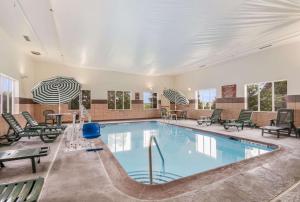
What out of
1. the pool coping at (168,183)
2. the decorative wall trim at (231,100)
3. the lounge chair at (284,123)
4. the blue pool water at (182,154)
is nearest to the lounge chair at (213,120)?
the decorative wall trim at (231,100)

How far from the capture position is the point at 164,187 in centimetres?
241

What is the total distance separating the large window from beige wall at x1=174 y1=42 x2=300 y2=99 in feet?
0.91

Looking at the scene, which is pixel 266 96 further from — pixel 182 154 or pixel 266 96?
pixel 182 154

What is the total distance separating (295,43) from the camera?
686 centimetres

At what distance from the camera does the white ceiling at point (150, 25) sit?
397 centimetres

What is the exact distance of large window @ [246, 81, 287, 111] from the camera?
750cm

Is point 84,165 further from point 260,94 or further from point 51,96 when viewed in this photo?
point 260,94

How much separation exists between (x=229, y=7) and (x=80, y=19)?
12.3 feet

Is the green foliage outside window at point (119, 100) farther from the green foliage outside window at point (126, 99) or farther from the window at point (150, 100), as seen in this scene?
the window at point (150, 100)

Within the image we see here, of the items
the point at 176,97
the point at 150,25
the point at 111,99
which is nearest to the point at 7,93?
the point at 150,25

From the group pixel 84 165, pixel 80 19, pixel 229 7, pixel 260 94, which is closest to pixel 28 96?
pixel 80 19

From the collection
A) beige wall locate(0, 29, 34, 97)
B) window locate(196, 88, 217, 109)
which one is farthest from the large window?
beige wall locate(0, 29, 34, 97)

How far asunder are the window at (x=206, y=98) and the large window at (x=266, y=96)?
2270mm

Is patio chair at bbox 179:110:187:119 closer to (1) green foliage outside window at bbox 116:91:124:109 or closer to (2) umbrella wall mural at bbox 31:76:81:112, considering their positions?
(1) green foliage outside window at bbox 116:91:124:109
